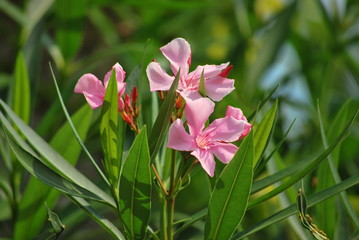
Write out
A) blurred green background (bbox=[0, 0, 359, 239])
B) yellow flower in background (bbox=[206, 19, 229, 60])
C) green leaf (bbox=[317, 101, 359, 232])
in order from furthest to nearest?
yellow flower in background (bbox=[206, 19, 229, 60]) < blurred green background (bbox=[0, 0, 359, 239]) < green leaf (bbox=[317, 101, 359, 232])

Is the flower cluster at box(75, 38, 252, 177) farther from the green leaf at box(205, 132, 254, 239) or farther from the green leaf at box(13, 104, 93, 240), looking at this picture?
the green leaf at box(13, 104, 93, 240)

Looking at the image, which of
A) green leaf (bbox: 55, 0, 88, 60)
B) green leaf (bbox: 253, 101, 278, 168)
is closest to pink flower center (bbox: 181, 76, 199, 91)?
green leaf (bbox: 253, 101, 278, 168)

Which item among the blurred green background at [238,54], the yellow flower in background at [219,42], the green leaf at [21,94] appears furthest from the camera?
the yellow flower in background at [219,42]

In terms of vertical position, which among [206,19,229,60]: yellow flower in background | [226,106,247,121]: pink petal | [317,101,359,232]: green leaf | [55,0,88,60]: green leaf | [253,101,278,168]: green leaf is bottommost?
[317,101,359,232]: green leaf

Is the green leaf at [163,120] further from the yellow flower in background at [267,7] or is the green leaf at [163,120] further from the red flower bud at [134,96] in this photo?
the yellow flower in background at [267,7]

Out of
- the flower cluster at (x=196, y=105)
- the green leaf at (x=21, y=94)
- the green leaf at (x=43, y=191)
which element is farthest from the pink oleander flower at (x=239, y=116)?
the green leaf at (x=21, y=94)

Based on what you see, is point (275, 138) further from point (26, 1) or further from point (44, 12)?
point (26, 1)

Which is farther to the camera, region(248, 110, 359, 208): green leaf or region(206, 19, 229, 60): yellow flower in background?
region(206, 19, 229, 60): yellow flower in background

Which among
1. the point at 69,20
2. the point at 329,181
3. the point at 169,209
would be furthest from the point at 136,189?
the point at 69,20
